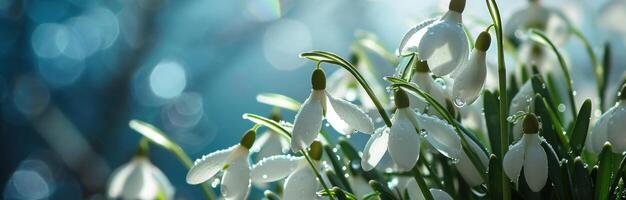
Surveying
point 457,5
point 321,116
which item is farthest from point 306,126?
point 457,5

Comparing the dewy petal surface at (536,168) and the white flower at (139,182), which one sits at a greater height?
the dewy petal surface at (536,168)

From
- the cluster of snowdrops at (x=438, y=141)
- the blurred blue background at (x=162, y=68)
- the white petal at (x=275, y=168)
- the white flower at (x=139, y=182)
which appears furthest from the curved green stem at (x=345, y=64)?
the blurred blue background at (x=162, y=68)

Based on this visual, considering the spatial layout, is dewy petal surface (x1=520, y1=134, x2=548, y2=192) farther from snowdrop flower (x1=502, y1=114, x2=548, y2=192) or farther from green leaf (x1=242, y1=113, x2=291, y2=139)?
green leaf (x1=242, y1=113, x2=291, y2=139)

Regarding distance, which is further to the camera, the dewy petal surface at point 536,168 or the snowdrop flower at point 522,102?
the snowdrop flower at point 522,102

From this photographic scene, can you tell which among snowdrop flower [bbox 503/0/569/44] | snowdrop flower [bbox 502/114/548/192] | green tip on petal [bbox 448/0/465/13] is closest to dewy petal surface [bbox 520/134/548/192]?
snowdrop flower [bbox 502/114/548/192]

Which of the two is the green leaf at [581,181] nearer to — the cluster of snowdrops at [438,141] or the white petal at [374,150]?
the cluster of snowdrops at [438,141]

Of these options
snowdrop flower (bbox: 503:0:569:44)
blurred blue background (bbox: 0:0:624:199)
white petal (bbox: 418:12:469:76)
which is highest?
snowdrop flower (bbox: 503:0:569:44)

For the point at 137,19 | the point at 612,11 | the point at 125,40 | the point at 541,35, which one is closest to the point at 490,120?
the point at 541,35
